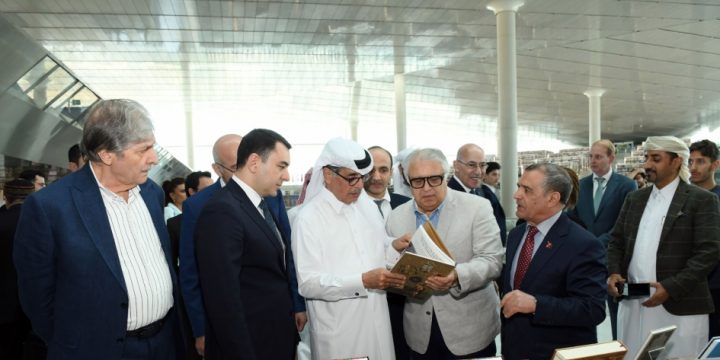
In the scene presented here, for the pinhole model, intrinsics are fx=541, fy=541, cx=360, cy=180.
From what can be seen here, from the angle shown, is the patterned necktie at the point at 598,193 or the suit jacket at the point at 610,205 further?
the patterned necktie at the point at 598,193

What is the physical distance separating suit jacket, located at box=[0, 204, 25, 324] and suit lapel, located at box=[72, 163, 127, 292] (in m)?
2.25

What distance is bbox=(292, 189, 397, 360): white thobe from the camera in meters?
2.97

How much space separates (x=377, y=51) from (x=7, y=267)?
18471 mm

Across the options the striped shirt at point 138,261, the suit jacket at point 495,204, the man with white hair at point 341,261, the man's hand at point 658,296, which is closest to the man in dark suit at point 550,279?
the man with white hair at point 341,261

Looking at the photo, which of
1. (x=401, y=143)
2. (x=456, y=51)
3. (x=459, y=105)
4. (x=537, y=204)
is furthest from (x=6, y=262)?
(x=459, y=105)

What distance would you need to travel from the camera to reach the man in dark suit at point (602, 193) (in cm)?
551

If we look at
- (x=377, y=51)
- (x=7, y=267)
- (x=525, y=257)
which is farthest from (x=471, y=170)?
(x=377, y=51)

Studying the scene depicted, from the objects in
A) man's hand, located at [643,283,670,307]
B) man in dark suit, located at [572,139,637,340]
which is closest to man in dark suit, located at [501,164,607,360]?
man's hand, located at [643,283,670,307]

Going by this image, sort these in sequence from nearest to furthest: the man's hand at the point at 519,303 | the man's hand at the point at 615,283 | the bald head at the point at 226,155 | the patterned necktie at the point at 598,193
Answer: the man's hand at the point at 519,303
the man's hand at the point at 615,283
the bald head at the point at 226,155
the patterned necktie at the point at 598,193

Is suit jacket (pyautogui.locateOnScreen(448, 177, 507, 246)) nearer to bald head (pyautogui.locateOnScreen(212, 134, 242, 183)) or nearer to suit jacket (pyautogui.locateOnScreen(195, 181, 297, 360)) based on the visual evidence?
bald head (pyautogui.locateOnScreen(212, 134, 242, 183))

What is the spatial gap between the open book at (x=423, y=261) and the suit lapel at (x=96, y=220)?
1314mm

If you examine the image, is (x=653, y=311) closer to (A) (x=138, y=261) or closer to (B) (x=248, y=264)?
(B) (x=248, y=264)

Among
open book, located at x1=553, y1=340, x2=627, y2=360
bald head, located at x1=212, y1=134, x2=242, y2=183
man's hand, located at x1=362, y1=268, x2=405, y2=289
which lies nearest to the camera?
open book, located at x1=553, y1=340, x2=627, y2=360

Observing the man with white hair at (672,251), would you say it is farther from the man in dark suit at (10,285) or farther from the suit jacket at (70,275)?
the man in dark suit at (10,285)
